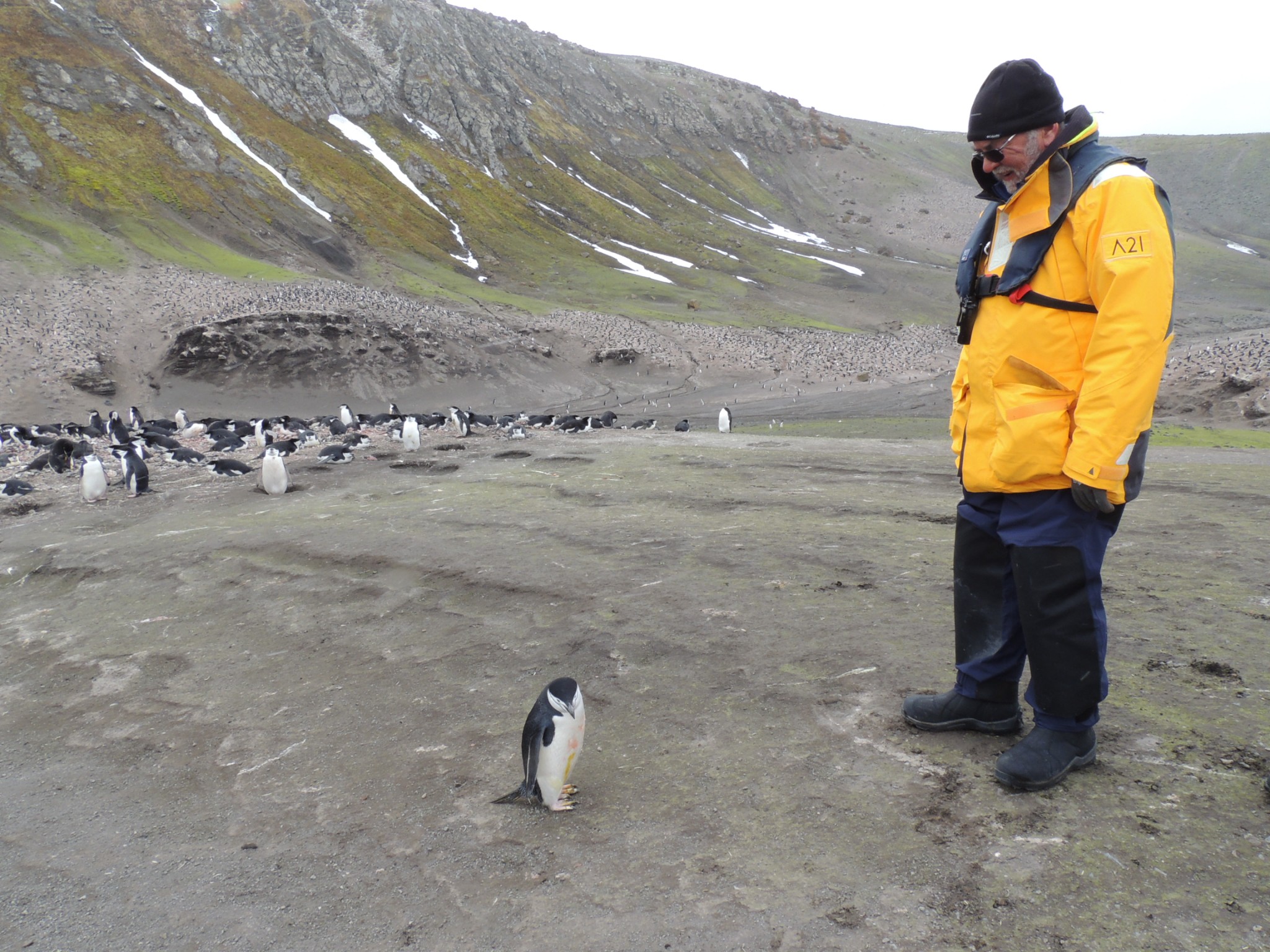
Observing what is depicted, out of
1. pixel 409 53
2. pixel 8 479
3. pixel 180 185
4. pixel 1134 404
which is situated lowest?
pixel 8 479

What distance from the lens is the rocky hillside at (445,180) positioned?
127ft

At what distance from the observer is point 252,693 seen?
4.67 metres

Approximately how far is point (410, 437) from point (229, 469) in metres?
3.63

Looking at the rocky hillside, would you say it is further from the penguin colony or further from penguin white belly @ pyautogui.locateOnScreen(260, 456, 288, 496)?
penguin white belly @ pyautogui.locateOnScreen(260, 456, 288, 496)

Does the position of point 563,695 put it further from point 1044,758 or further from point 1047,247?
point 1047,247

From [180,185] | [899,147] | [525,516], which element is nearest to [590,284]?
[180,185]

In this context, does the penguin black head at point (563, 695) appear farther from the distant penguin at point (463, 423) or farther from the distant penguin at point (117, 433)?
the distant penguin at point (117, 433)

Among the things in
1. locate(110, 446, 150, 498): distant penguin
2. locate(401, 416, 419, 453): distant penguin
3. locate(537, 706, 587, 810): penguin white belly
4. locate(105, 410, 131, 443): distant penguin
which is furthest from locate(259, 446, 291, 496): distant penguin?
locate(537, 706, 587, 810): penguin white belly

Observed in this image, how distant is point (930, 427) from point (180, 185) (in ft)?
125

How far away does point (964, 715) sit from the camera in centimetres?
327

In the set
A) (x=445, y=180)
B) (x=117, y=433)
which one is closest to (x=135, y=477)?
(x=117, y=433)

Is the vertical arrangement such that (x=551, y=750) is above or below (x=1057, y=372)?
below

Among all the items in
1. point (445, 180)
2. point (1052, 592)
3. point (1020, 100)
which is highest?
point (445, 180)

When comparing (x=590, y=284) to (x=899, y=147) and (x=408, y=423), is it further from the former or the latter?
(x=899, y=147)
